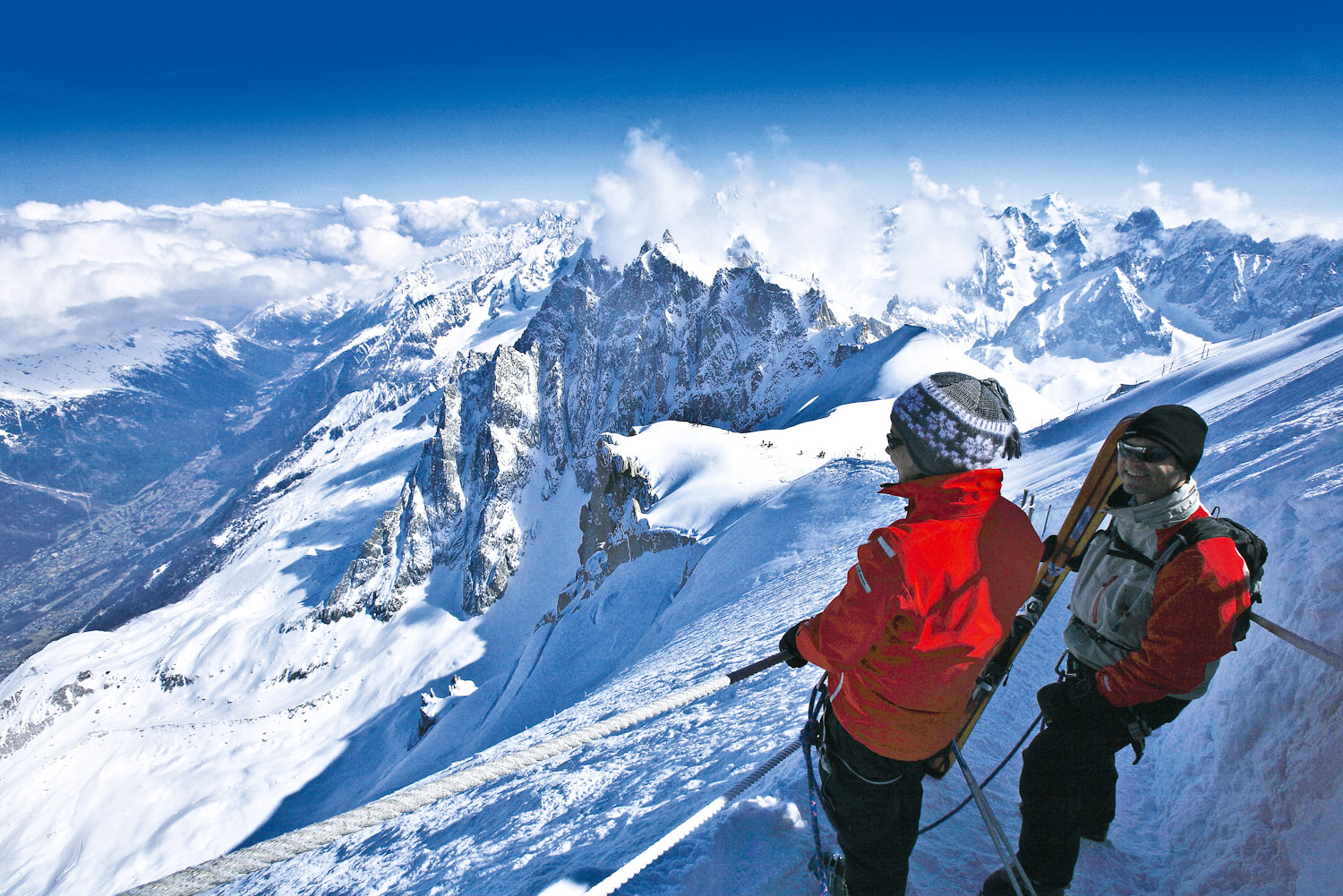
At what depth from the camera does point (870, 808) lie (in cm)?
303

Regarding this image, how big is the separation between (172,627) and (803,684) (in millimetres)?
160062

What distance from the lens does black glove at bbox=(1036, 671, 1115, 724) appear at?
3449 millimetres

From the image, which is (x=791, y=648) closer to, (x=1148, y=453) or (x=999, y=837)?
(x=999, y=837)

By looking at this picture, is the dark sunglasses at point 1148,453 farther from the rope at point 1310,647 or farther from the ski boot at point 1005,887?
the ski boot at point 1005,887

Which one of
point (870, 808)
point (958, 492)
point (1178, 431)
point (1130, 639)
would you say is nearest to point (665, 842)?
point (870, 808)

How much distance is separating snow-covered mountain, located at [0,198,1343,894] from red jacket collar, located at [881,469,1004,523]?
2.78 m

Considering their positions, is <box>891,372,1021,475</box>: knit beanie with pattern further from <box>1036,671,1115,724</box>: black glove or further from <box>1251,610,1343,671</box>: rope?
<box>1251,610,1343,671</box>: rope

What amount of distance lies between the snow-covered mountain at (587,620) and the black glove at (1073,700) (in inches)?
47.6

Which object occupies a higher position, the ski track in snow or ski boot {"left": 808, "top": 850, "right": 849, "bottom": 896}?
ski boot {"left": 808, "top": 850, "right": 849, "bottom": 896}

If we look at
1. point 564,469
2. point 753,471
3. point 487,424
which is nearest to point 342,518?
point 487,424

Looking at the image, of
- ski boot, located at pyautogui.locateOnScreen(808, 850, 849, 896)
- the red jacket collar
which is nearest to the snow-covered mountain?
ski boot, located at pyautogui.locateOnScreen(808, 850, 849, 896)

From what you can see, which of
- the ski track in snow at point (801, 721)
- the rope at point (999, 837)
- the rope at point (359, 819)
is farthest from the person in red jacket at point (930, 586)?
the ski track in snow at point (801, 721)

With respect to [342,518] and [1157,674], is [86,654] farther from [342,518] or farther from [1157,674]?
[1157,674]

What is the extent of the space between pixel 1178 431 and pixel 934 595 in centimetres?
200
